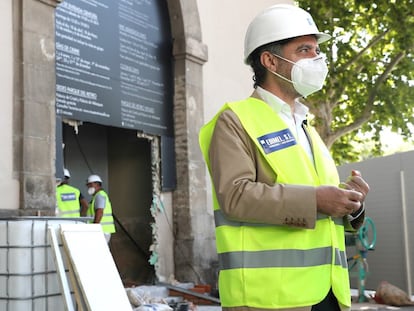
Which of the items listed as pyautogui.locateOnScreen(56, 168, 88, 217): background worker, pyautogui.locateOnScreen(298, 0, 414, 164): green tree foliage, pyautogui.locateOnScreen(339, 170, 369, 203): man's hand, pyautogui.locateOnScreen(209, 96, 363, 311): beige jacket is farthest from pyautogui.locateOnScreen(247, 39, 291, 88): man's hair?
pyautogui.locateOnScreen(298, 0, 414, 164): green tree foliage

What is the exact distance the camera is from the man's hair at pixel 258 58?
2.50 metres

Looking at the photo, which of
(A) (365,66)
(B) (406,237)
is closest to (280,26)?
(B) (406,237)

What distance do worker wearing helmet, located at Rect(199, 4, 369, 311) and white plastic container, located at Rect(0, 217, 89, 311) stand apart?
2.18 m

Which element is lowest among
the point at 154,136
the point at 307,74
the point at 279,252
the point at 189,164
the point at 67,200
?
the point at 279,252

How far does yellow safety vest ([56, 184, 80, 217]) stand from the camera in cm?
909

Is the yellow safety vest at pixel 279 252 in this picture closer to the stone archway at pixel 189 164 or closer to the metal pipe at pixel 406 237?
the stone archway at pixel 189 164

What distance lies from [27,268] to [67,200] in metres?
5.14

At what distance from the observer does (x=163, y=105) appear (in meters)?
9.66

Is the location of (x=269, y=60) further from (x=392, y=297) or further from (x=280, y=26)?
(x=392, y=297)

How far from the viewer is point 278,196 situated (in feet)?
→ 6.93

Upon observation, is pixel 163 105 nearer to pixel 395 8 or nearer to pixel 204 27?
pixel 204 27

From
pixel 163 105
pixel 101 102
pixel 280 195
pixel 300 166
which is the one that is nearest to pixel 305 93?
A: pixel 300 166

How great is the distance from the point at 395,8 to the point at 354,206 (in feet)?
51.1

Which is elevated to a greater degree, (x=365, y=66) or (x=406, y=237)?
(x=365, y=66)
